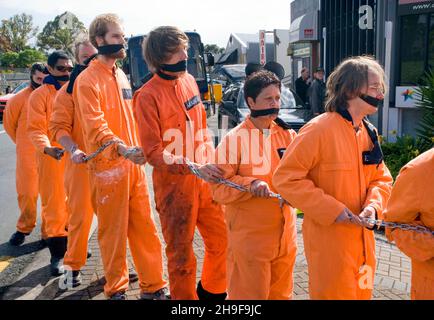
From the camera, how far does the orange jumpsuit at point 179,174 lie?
131 inches

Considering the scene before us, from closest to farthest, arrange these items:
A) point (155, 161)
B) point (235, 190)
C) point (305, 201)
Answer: point (305, 201), point (235, 190), point (155, 161)

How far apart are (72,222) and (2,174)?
7.12 meters

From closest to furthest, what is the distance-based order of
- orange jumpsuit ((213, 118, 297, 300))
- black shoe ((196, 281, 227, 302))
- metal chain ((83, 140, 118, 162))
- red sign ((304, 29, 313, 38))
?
orange jumpsuit ((213, 118, 297, 300)) → metal chain ((83, 140, 118, 162)) → black shoe ((196, 281, 227, 302)) → red sign ((304, 29, 313, 38))

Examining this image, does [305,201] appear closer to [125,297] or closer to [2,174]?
[125,297]

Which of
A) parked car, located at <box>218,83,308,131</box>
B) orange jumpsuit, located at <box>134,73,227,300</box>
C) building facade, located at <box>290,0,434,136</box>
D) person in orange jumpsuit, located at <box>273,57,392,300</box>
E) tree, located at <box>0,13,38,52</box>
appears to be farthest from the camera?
tree, located at <box>0,13,38,52</box>

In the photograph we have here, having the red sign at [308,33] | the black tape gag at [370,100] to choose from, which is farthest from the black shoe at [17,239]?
the red sign at [308,33]

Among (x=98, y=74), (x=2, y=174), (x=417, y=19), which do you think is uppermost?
(x=417, y=19)

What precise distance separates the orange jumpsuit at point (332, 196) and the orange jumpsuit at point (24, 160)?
3.92 m

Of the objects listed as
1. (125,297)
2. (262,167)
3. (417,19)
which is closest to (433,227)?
(262,167)

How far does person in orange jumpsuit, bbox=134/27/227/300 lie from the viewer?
3322 millimetres

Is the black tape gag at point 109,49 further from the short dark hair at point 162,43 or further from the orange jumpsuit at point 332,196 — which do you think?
the orange jumpsuit at point 332,196

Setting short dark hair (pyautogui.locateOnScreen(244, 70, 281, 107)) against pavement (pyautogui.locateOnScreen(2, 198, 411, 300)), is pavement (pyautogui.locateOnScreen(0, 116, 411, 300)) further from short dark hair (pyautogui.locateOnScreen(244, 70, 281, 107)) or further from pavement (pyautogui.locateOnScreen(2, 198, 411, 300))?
short dark hair (pyautogui.locateOnScreen(244, 70, 281, 107))

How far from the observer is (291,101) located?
12.1m

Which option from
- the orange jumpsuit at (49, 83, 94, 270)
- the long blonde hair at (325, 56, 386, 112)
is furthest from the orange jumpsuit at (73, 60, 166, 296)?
the long blonde hair at (325, 56, 386, 112)
